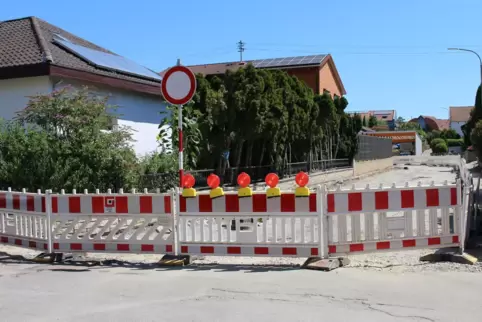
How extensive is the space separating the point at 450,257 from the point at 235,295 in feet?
11.7

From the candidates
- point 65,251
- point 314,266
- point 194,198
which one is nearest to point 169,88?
point 194,198

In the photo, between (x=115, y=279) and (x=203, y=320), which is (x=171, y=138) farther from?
(x=203, y=320)

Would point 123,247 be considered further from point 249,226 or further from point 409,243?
point 409,243

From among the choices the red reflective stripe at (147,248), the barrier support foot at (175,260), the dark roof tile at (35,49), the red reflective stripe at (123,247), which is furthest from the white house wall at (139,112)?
the barrier support foot at (175,260)

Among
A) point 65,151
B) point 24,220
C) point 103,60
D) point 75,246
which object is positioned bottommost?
point 75,246

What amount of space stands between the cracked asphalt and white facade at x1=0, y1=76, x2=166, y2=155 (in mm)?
8325

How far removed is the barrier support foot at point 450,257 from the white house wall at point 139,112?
1172cm

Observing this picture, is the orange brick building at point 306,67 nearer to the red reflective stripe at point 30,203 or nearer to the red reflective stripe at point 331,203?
the red reflective stripe at point 30,203

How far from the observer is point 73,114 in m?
12.8

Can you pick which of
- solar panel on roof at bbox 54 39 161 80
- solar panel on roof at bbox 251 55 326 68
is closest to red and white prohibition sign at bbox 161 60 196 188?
solar panel on roof at bbox 54 39 161 80

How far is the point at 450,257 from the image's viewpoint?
7.55m

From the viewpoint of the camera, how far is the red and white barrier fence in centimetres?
744

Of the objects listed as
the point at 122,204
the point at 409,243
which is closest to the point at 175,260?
the point at 122,204

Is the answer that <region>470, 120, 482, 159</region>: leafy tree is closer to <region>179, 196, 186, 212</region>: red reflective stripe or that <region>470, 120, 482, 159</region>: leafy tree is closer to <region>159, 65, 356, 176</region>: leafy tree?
<region>159, 65, 356, 176</region>: leafy tree
